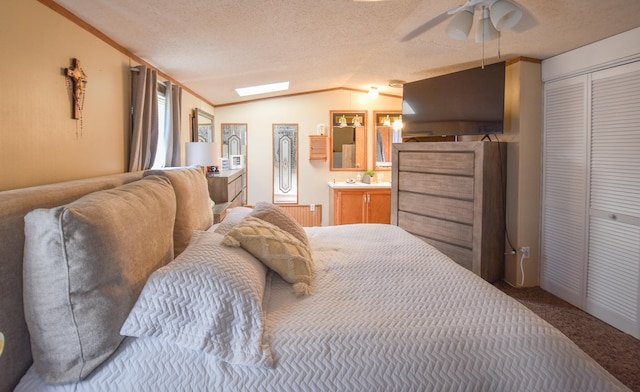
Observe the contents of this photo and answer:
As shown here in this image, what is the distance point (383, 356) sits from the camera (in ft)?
3.96

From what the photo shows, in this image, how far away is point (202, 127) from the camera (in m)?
5.37

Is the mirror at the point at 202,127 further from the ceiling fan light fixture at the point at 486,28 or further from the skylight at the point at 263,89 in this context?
the ceiling fan light fixture at the point at 486,28

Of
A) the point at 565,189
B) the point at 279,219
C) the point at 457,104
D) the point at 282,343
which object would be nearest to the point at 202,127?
the point at 457,104

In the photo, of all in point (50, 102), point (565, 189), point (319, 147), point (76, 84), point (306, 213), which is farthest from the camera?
point (306, 213)

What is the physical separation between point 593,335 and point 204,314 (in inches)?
113

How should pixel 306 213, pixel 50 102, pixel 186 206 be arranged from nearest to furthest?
pixel 50 102, pixel 186 206, pixel 306 213

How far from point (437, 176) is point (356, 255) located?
2119 millimetres

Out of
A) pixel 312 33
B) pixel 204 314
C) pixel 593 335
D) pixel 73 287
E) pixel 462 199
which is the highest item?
pixel 312 33

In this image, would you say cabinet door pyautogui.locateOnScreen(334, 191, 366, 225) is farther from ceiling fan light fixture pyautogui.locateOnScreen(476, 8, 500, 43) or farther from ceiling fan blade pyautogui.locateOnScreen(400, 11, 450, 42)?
ceiling fan light fixture pyautogui.locateOnScreen(476, 8, 500, 43)

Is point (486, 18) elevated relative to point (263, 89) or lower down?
lower down

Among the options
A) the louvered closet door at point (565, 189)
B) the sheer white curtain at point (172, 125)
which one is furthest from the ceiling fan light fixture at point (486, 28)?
the sheer white curtain at point (172, 125)

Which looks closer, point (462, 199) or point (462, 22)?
point (462, 22)

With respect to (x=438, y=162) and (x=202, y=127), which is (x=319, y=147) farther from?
(x=438, y=162)

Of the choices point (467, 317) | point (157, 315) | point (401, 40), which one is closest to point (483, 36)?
point (401, 40)
